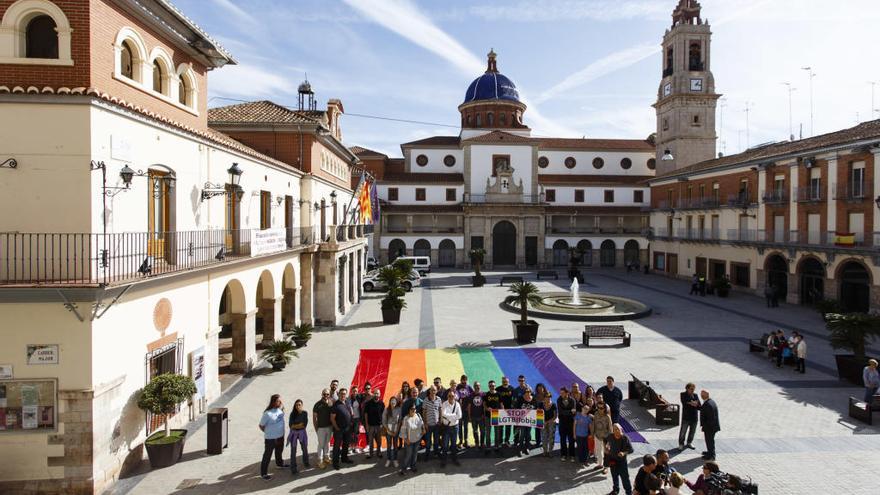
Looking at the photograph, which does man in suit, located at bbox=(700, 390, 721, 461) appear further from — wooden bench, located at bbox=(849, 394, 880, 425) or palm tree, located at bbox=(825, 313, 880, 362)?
palm tree, located at bbox=(825, 313, 880, 362)

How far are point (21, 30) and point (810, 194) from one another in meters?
34.9

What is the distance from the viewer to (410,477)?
9.95 m

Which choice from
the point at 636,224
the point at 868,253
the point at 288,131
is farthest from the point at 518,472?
the point at 636,224

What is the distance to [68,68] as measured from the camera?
9.16m

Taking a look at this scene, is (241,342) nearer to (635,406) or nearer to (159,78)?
(159,78)

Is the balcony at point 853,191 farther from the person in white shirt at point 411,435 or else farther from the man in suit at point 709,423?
the person in white shirt at point 411,435

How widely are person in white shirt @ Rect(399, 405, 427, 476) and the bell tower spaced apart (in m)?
48.5

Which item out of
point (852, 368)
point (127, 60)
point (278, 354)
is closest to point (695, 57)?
point (852, 368)

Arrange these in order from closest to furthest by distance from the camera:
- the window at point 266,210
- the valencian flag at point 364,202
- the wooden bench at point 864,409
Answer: the wooden bench at point 864,409
the window at point 266,210
the valencian flag at point 364,202

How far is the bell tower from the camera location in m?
50.7

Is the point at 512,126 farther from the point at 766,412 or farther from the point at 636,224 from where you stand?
the point at 766,412

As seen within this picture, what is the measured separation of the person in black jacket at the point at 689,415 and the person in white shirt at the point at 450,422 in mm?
4829

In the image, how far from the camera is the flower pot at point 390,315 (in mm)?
24609

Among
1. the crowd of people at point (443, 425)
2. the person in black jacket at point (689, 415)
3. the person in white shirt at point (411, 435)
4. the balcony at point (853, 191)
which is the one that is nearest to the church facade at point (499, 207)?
the balcony at point (853, 191)
